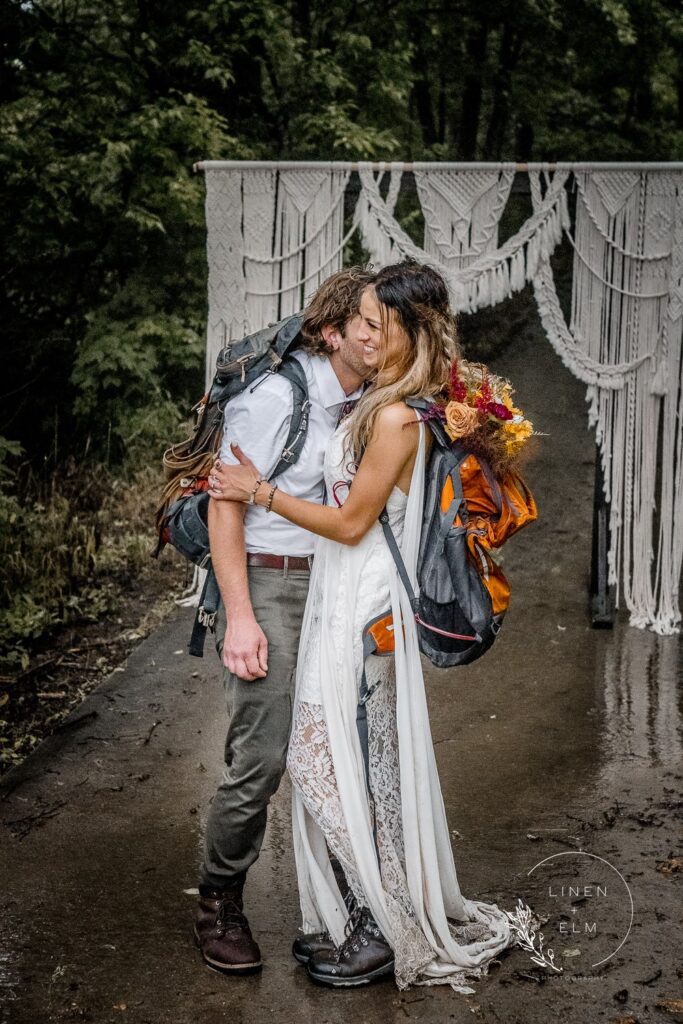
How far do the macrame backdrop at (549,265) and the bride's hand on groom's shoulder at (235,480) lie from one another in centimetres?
345

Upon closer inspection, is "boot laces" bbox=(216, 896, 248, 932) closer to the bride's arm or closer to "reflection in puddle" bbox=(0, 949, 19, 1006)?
"reflection in puddle" bbox=(0, 949, 19, 1006)

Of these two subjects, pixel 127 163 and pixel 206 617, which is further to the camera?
pixel 127 163

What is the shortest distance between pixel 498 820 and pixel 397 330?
2.14 metres

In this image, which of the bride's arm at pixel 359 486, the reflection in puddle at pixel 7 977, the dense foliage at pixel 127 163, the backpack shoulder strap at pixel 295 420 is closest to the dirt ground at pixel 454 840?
the reflection in puddle at pixel 7 977

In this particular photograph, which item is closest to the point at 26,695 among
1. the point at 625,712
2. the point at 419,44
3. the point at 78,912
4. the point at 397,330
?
the point at 78,912

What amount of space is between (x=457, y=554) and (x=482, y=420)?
0.37m

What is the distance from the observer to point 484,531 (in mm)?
2975

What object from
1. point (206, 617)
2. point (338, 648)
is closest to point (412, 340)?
point (338, 648)

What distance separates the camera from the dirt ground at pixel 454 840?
9.84 ft

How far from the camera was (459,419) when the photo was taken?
9.51 ft

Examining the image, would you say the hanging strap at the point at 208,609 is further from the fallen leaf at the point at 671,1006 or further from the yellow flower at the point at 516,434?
the fallen leaf at the point at 671,1006

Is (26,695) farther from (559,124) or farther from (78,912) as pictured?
(559,124)

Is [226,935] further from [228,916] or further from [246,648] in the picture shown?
[246,648]
